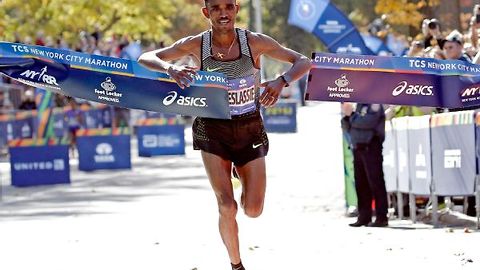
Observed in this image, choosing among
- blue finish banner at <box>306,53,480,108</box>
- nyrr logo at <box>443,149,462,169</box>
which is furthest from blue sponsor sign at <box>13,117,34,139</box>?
blue finish banner at <box>306,53,480,108</box>

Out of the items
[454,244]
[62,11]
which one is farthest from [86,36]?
[454,244]

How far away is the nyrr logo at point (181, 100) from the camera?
10296mm

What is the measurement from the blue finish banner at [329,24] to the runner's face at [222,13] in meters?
10.2

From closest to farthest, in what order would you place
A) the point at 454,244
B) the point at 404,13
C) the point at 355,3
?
the point at 454,244
the point at 404,13
the point at 355,3

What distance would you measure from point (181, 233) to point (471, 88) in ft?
13.8

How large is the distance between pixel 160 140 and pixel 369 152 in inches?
647

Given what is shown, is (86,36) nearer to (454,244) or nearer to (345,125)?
(345,125)

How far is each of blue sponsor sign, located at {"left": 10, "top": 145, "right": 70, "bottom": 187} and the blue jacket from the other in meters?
9.18

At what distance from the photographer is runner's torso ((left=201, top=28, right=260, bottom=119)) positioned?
10.0 m

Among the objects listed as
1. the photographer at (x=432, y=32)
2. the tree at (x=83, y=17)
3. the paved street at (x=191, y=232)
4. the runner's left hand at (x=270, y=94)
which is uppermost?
the tree at (x=83, y=17)

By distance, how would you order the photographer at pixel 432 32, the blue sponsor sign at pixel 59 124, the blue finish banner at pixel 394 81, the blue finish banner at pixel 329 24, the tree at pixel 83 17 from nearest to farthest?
the blue finish banner at pixel 394 81
the photographer at pixel 432 32
the blue finish banner at pixel 329 24
the blue sponsor sign at pixel 59 124
the tree at pixel 83 17

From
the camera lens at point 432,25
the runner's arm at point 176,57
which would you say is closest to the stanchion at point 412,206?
the camera lens at point 432,25

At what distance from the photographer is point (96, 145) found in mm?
27109

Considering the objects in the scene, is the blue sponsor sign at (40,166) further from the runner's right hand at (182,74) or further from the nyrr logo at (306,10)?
the runner's right hand at (182,74)
